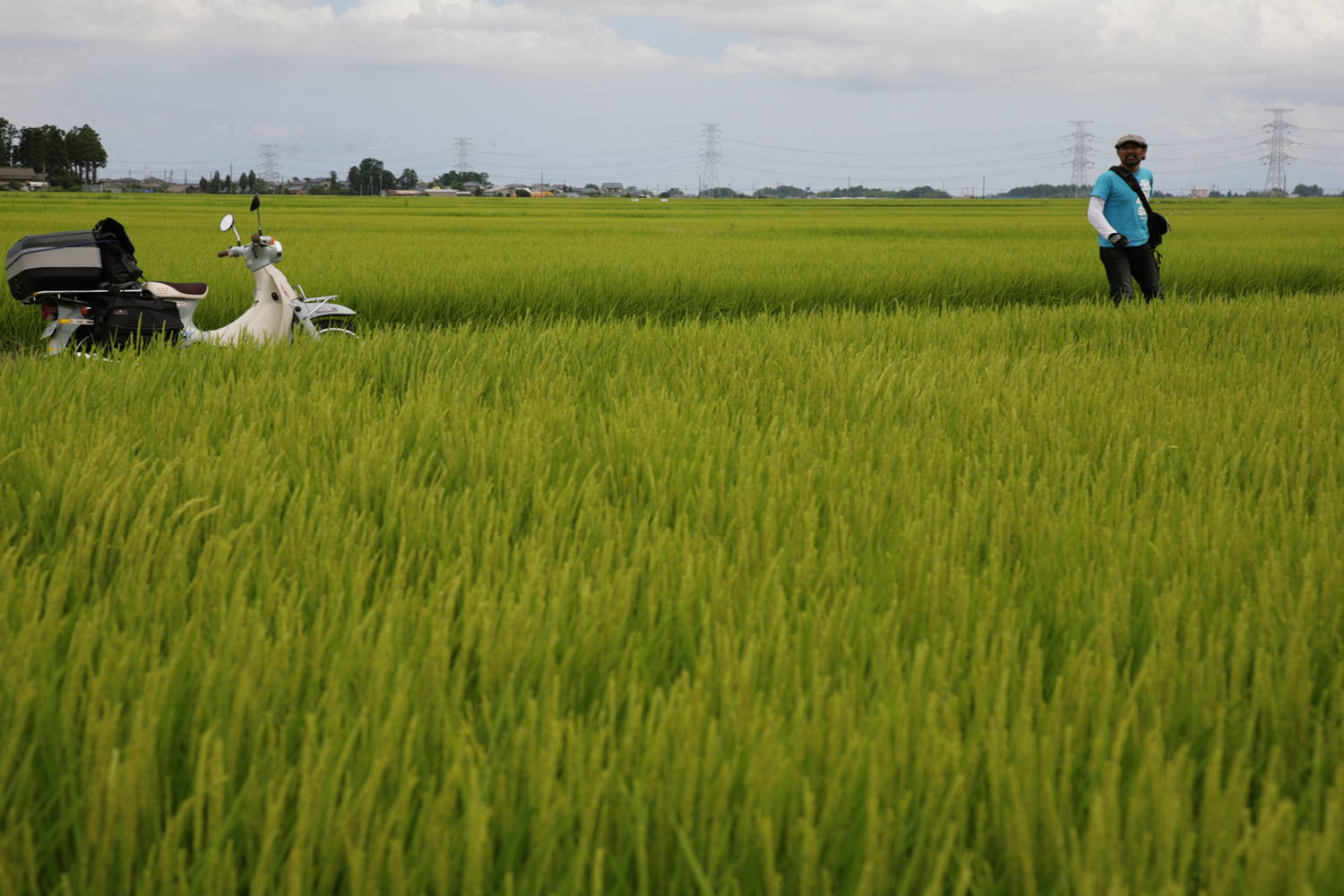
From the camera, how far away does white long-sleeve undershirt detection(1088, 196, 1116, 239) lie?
244 inches

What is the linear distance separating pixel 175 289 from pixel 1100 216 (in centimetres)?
525

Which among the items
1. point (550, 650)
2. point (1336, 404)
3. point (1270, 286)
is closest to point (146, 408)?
point (550, 650)

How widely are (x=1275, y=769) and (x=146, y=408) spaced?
8.47 ft

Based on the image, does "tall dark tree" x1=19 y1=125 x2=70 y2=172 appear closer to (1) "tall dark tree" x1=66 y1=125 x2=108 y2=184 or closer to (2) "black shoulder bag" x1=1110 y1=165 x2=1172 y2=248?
(1) "tall dark tree" x1=66 y1=125 x2=108 y2=184

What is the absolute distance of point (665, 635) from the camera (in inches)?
49.6

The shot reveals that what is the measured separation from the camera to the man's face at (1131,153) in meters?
6.27

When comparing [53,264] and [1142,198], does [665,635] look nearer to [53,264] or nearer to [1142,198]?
[53,264]

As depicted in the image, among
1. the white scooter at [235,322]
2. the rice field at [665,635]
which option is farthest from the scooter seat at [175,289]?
the rice field at [665,635]

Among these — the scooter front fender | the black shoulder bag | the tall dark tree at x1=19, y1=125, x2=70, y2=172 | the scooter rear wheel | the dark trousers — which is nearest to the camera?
the scooter rear wheel

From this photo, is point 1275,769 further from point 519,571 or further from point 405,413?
point 405,413

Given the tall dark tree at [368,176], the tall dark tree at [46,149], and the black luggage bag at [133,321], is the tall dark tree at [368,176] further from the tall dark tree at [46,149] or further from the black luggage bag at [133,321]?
the black luggage bag at [133,321]

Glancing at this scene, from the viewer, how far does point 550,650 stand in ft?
3.76

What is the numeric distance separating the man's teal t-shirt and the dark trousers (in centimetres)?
10

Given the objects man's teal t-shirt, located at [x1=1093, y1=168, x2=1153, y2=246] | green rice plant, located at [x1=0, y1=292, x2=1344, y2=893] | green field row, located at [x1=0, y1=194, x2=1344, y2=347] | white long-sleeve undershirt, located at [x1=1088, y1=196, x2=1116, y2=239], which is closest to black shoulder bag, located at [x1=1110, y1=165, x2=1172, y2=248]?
man's teal t-shirt, located at [x1=1093, y1=168, x2=1153, y2=246]
